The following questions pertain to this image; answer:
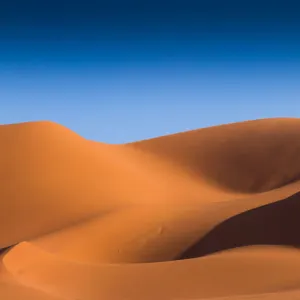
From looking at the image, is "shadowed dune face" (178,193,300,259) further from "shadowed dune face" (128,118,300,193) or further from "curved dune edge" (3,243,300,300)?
"shadowed dune face" (128,118,300,193)

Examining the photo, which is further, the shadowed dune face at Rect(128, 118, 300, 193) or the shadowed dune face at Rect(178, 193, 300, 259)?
the shadowed dune face at Rect(128, 118, 300, 193)

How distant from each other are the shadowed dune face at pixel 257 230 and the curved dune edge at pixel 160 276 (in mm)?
1462

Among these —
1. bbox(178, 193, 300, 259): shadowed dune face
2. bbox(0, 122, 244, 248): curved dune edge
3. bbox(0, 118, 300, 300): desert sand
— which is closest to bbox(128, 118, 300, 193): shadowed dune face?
bbox(0, 118, 300, 300): desert sand

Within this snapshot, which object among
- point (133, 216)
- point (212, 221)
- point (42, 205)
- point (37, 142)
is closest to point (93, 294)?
point (212, 221)

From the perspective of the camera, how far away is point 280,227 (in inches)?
463

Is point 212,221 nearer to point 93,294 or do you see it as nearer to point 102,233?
point 102,233

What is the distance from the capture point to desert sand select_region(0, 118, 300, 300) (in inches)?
324

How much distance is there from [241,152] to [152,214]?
43.4 ft

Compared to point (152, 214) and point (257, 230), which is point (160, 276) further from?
point (152, 214)

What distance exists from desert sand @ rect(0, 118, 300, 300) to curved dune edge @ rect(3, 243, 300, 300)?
27 mm

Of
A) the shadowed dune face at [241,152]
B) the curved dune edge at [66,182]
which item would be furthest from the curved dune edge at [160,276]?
the shadowed dune face at [241,152]

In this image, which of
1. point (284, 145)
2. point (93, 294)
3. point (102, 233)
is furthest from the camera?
point (284, 145)

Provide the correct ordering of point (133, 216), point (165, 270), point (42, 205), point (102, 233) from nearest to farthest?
point (165, 270)
point (102, 233)
point (133, 216)
point (42, 205)

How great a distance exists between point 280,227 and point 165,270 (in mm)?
4004
